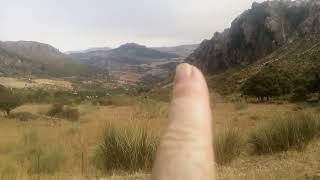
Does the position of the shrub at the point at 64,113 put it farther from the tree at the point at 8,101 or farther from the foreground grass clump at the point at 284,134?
the foreground grass clump at the point at 284,134

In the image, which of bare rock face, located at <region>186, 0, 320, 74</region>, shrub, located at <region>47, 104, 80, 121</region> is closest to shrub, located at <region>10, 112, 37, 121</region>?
shrub, located at <region>47, 104, 80, 121</region>

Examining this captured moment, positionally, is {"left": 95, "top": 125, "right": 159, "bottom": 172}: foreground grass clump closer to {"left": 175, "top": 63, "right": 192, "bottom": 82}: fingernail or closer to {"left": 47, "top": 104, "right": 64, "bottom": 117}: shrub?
{"left": 175, "top": 63, "right": 192, "bottom": 82}: fingernail

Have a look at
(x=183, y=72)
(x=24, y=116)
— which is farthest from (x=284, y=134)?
(x=24, y=116)

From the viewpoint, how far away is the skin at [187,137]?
2.25 ft

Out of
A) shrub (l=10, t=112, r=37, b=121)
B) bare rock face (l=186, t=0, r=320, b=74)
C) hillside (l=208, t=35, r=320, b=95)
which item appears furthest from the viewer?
bare rock face (l=186, t=0, r=320, b=74)

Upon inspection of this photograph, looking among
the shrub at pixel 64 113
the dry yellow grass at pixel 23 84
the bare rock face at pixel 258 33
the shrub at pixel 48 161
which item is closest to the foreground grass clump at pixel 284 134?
the shrub at pixel 48 161

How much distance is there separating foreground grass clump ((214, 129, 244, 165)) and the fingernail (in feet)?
31.3

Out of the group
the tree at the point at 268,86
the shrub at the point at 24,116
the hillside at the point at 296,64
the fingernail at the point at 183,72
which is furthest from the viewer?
the hillside at the point at 296,64

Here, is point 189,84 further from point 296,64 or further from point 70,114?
point 296,64

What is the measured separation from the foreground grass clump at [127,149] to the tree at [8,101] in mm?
27000

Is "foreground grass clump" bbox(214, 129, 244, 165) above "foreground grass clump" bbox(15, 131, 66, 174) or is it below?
above

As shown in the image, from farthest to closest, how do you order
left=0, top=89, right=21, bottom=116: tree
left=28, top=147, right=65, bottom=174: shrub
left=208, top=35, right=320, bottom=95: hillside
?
left=208, top=35, right=320, bottom=95: hillside < left=0, top=89, right=21, bottom=116: tree < left=28, top=147, right=65, bottom=174: shrub

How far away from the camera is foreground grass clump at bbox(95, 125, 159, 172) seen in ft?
30.9

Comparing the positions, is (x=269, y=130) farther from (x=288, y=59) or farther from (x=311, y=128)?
(x=288, y=59)
